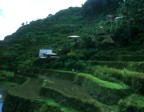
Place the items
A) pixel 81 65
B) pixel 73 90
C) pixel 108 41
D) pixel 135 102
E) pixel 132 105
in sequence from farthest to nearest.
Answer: pixel 108 41, pixel 81 65, pixel 73 90, pixel 135 102, pixel 132 105

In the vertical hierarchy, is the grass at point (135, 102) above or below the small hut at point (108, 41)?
below

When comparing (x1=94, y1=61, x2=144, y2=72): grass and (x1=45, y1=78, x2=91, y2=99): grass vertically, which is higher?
(x1=94, y1=61, x2=144, y2=72): grass

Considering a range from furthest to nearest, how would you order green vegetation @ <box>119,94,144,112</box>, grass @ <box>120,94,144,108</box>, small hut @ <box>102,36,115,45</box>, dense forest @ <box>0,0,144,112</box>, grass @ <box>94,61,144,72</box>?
small hut @ <box>102,36,115,45</box> → grass @ <box>94,61,144,72</box> → dense forest @ <box>0,0,144,112</box> → grass @ <box>120,94,144,108</box> → green vegetation @ <box>119,94,144,112</box>

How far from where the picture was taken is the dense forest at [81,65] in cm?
2068

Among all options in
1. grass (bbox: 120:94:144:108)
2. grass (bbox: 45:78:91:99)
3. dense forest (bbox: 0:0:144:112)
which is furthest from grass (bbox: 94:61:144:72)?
grass (bbox: 120:94:144:108)

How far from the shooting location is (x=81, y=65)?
37438 millimetres

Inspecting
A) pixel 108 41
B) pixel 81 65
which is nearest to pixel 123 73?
pixel 81 65

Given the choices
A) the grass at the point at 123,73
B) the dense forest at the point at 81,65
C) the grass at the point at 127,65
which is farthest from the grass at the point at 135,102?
the grass at the point at 127,65

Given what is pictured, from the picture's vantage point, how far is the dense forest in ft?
67.9

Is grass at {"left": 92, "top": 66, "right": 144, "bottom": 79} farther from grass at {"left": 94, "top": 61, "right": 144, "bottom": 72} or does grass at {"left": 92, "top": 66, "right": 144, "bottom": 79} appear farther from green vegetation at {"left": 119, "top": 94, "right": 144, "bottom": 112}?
green vegetation at {"left": 119, "top": 94, "right": 144, "bottom": 112}

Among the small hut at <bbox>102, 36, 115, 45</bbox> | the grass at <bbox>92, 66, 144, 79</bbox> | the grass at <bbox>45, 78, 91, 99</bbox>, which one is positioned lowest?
the grass at <bbox>45, 78, 91, 99</bbox>

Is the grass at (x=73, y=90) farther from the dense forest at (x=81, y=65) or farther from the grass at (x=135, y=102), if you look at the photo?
the grass at (x=135, y=102)

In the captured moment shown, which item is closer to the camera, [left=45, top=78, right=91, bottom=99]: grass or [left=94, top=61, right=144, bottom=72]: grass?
[left=94, top=61, right=144, bottom=72]: grass

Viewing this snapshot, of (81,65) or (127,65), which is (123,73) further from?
(81,65)
